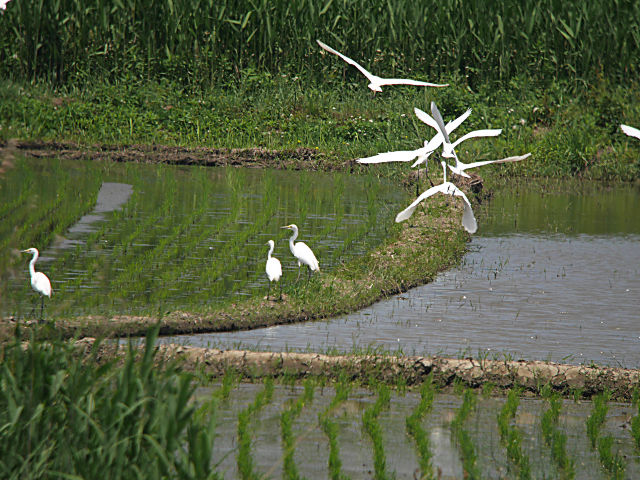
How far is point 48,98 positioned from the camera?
18312 millimetres

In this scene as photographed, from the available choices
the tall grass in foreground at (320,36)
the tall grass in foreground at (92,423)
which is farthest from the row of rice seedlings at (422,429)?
the tall grass in foreground at (320,36)

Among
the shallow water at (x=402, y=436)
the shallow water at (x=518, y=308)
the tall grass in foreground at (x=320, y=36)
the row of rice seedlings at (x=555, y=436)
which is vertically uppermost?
the tall grass in foreground at (x=320, y=36)

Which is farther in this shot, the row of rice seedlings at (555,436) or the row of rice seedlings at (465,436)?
the row of rice seedlings at (555,436)

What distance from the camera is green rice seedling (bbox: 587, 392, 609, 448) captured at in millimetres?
5184

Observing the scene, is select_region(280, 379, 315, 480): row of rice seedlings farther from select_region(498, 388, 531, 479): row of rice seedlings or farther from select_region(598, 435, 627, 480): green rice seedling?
select_region(598, 435, 627, 480): green rice seedling

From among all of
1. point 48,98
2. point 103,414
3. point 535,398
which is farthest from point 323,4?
A: point 103,414

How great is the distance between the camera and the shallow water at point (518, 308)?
6.97m

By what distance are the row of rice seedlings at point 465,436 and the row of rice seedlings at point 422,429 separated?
0.16m

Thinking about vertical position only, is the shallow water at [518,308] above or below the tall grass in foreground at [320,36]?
below

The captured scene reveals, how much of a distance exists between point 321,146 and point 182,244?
7898mm

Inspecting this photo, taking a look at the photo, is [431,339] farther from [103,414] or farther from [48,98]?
[48,98]

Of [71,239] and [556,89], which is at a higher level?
[556,89]

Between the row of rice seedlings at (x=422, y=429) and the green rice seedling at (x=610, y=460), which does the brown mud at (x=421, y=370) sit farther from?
the green rice seedling at (x=610, y=460)

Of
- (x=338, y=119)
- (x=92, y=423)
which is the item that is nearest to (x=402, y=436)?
(x=92, y=423)
